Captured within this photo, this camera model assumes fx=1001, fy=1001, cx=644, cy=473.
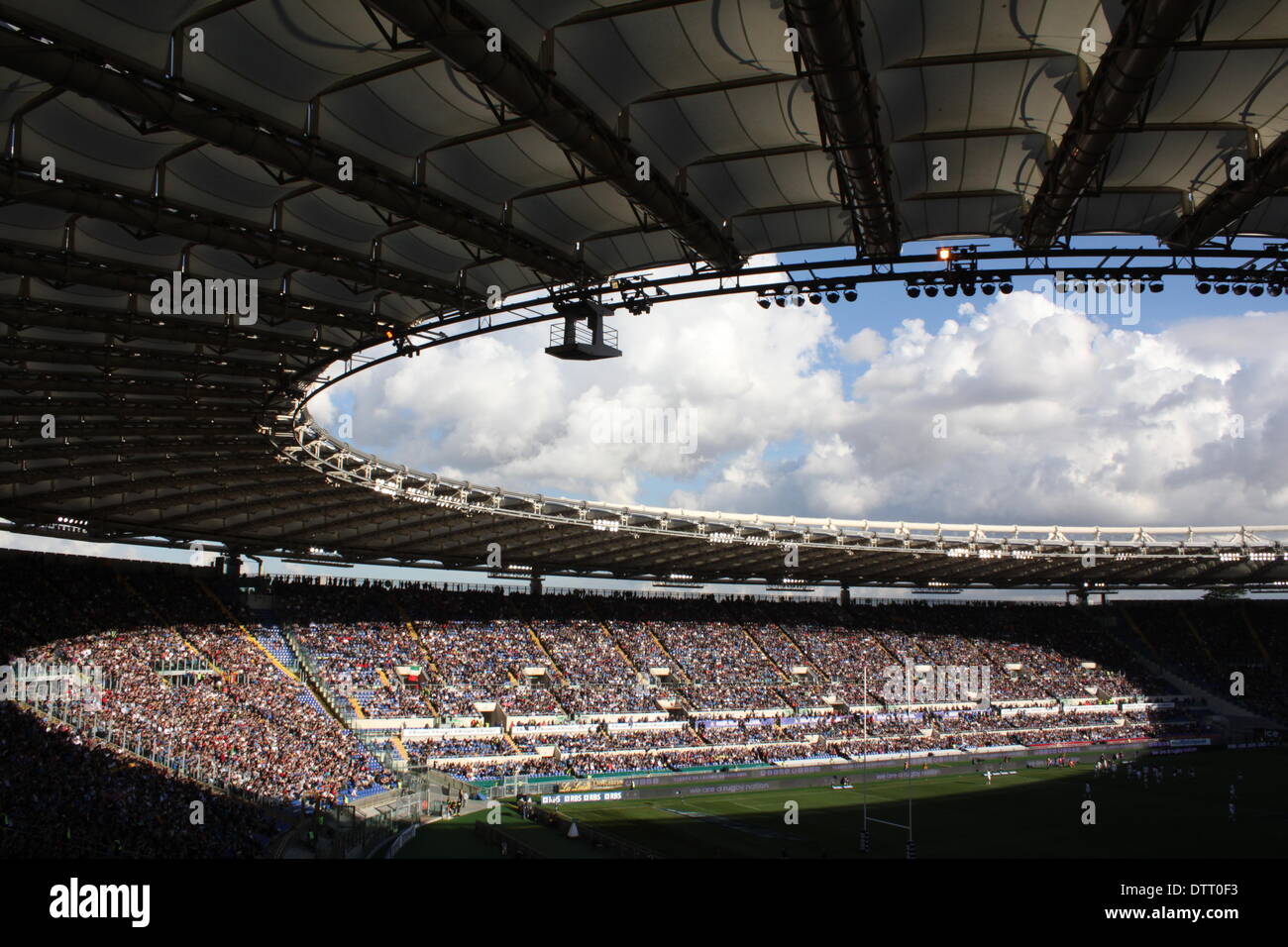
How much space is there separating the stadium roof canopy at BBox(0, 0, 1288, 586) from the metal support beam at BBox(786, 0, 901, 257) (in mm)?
55

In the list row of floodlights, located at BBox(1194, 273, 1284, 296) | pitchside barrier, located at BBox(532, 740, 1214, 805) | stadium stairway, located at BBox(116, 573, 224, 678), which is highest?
row of floodlights, located at BBox(1194, 273, 1284, 296)

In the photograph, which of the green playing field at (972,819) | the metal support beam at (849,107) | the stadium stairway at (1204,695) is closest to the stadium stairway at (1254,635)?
the stadium stairway at (1204,695)

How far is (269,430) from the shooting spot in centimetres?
3328

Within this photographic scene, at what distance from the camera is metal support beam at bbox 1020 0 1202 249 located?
998 centimetres

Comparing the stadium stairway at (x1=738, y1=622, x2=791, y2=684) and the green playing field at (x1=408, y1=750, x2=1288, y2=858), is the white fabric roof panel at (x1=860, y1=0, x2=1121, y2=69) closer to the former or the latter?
the green playing field at (x1=408, y1=750, x2=1288, y2=858)

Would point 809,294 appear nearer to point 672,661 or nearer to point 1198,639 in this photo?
point 672,661

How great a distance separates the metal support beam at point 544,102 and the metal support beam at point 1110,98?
5.46m

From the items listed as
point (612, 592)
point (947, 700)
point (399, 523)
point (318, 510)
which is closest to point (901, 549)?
point (947, 700)

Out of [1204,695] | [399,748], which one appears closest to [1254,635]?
[1204,695]

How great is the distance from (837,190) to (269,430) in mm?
22958

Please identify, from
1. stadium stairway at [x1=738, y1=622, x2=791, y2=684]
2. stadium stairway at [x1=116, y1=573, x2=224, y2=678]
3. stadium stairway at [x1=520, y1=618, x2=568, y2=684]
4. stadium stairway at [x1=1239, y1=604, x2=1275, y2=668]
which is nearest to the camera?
stadium stairway at [x1=116, y1=573, x2=224, y2=678]

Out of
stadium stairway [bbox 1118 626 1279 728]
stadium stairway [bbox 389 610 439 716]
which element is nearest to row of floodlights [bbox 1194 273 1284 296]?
stadium stairway [bbox 389 610 439 716]

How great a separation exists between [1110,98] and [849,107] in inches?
119

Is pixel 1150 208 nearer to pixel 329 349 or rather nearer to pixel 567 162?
pixel 567 162
